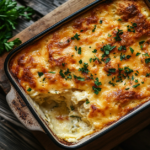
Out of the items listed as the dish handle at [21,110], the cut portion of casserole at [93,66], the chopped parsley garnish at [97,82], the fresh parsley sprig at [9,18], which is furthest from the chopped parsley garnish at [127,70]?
the fresh parsley sprig at [9,18]

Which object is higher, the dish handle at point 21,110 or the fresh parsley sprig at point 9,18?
the fresh parsley sprig at point 9,18

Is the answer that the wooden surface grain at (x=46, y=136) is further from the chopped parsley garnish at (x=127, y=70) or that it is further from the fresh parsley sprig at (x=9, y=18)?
the chopped parsley garnish at (x=127, y=70)

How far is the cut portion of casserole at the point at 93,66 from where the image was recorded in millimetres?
2395

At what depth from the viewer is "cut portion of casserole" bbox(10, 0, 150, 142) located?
2.39 meters

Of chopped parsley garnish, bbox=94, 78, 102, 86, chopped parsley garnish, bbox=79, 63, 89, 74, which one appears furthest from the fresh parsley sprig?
chopped parsley garnish, bbox=94, 78, 102, 86

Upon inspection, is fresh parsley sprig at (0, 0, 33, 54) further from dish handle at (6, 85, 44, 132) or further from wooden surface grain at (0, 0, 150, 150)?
dish handle at (6, 85, 44, 132)

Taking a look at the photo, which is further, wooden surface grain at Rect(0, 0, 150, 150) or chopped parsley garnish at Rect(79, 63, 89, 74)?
wooden surface grain at Rect(0, 0, 150, 150)

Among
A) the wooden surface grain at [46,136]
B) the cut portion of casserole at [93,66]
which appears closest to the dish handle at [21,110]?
the cut portion of casserole at [93,66]

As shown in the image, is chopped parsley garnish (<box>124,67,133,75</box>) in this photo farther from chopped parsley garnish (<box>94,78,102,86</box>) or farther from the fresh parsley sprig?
the fresh parsley sprig

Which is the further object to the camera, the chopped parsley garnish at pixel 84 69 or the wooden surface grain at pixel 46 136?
the wooden surface grain at pixel 46 136

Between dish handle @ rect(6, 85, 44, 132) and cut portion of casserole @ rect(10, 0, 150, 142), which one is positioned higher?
cut portion of casserole @ rect(10, 0, 150, 142)

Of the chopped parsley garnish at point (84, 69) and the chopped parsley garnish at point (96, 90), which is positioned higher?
the chopped parsley garnish at point (84, 69)

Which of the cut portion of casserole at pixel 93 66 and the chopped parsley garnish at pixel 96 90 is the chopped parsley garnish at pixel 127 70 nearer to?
the cut portion of casserole at pixel 93 66

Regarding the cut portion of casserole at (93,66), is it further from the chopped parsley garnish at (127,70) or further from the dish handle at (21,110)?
the dish handle at (21,110)
